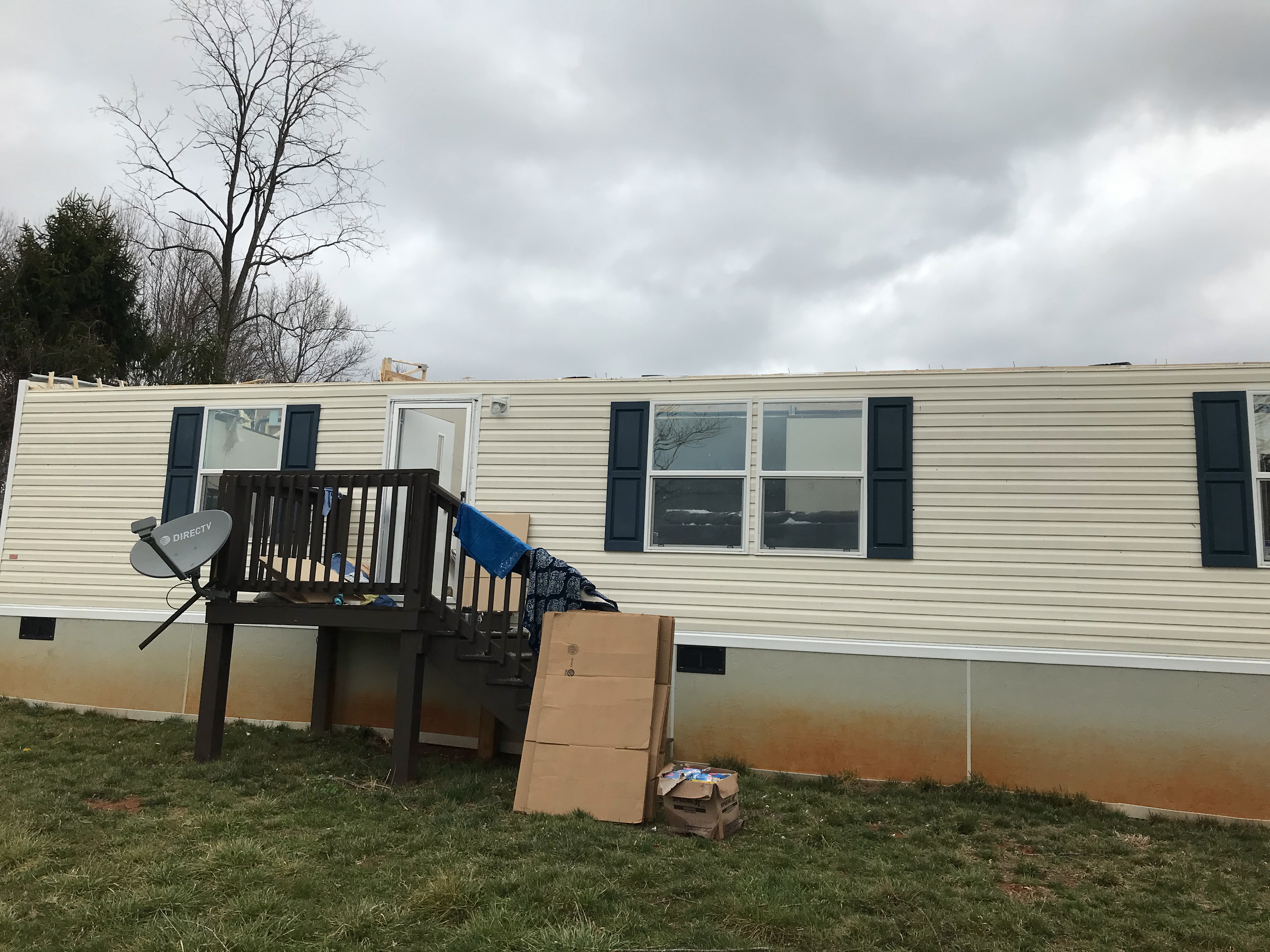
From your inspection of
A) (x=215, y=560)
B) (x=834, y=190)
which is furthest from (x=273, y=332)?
(x=215, y=560)

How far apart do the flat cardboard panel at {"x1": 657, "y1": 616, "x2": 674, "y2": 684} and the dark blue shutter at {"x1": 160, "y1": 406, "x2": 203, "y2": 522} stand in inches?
185

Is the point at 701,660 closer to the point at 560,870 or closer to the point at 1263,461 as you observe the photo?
the point at 560,870

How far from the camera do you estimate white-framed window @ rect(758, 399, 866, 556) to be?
651 cm

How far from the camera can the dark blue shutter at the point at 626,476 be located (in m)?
6.80

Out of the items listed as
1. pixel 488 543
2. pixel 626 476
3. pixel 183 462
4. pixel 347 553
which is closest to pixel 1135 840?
pixel 626 476

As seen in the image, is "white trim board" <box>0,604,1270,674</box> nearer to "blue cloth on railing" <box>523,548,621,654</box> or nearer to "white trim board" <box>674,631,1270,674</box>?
"white trim board" <box>674,631,1270,674</box>

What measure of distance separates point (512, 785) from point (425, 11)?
29.9 feet

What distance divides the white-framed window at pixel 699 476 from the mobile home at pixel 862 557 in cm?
2

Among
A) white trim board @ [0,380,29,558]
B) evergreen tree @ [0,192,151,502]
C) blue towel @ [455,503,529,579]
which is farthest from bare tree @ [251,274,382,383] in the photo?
blue towel @ [455,503,529,579]

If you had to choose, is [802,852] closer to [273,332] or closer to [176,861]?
[176,861]

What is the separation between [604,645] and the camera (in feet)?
17.7

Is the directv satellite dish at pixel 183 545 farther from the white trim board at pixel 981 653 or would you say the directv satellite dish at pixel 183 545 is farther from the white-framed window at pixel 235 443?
the white trim board at pixel 981 653

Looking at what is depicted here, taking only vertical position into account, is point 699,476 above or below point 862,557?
above

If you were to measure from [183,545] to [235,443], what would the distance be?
7.01 feet
